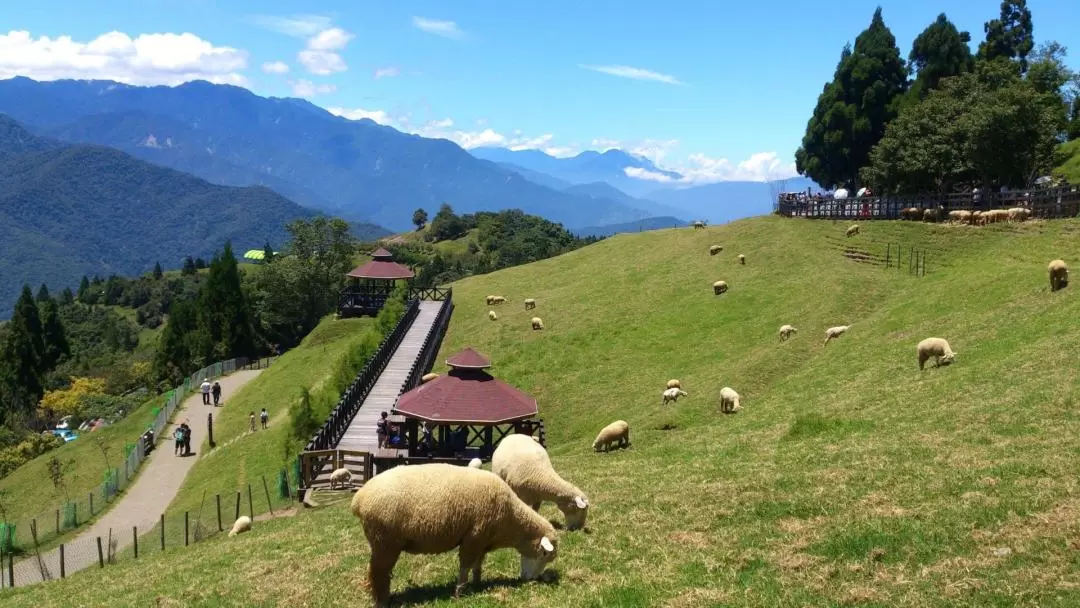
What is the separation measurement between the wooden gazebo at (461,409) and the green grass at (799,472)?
248 cm

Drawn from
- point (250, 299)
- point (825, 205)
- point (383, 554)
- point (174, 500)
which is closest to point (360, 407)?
point (174, 500)

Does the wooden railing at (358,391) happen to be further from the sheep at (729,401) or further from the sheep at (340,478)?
the sheep at (729,401)

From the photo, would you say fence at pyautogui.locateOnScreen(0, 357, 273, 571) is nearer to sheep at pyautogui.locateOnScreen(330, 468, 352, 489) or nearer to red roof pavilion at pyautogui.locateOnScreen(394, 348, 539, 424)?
sheep at pyautogui.locateOnScreen(330, 468, 352, 489)

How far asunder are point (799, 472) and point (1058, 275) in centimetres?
1881

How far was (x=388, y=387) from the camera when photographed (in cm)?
3806

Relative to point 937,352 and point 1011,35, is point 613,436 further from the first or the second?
point 1011,35

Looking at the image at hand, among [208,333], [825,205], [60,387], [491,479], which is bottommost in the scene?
[60,387]

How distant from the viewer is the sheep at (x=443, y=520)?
1039 cm

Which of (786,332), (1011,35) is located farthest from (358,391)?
(1011,35)

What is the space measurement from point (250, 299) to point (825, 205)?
222 feet

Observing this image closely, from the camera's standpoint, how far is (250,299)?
309ft

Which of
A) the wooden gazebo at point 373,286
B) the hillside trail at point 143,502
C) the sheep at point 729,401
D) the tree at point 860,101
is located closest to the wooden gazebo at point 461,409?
the sheep at point 729,401

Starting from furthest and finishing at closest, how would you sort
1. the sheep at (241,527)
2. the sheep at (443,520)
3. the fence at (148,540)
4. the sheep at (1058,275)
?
1. the sheep at (1058,275)
2. the fence at (148,540)
3. the sheep at (241,527)
4. the sheep at (443,520)

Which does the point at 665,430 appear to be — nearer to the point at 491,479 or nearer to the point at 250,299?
the point at 491,479
